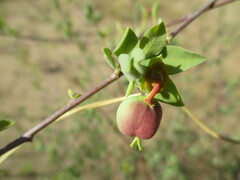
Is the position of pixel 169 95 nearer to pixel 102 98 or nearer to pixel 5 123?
pixel 5 123

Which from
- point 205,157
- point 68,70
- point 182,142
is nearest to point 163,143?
point 182,142

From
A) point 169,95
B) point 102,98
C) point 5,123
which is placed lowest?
point 102,98

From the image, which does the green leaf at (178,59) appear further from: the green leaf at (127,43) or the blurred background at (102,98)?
the blurred background at (102,98)

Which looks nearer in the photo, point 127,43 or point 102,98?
point 127,43

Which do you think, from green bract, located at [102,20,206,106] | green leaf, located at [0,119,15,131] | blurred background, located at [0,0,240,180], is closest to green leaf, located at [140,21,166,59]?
green bract, located at [102,20,206,106]

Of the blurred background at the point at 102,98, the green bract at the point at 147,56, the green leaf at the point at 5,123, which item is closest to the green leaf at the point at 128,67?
the green bract at the point at 147,56

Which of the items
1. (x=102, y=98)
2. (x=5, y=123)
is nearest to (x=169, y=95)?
(x=5, y=123)

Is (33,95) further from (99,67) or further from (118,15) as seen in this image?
(118,15)
